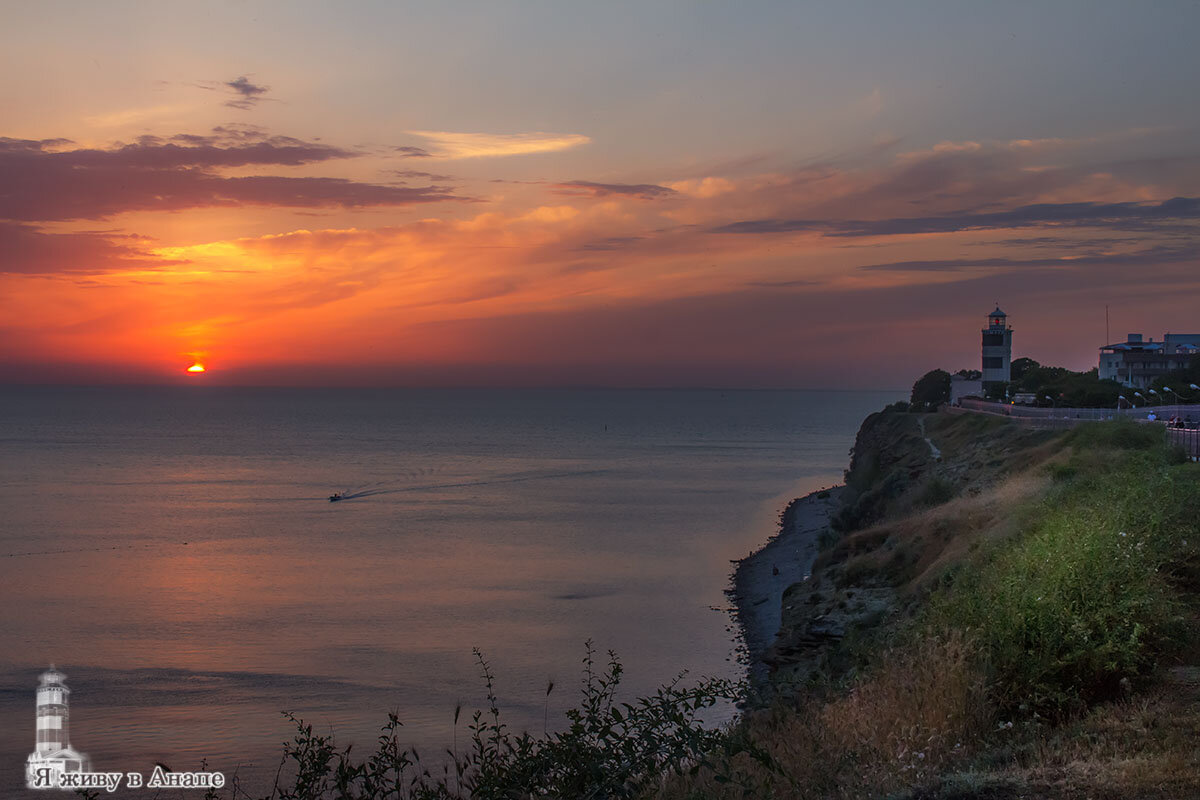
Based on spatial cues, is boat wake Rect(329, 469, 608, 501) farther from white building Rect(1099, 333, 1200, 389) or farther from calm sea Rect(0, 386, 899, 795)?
white building Rect(1099, 333, 1200, 389)

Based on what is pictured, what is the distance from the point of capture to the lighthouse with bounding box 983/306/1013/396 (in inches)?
4016

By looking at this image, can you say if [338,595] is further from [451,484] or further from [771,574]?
[451,484]

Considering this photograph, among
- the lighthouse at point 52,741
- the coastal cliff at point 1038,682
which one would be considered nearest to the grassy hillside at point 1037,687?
the coastal cliff at point 1038,682

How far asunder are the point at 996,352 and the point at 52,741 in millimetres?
97116

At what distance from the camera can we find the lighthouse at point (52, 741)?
74.6ft

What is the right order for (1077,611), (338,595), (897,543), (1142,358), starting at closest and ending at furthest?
(1077,611) → (897,543) → (338,595) → (1142,358)

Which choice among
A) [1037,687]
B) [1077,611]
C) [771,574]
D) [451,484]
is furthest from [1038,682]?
[451,484]

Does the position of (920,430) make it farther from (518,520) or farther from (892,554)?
(892,554)

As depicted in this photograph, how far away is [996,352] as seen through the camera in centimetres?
10288

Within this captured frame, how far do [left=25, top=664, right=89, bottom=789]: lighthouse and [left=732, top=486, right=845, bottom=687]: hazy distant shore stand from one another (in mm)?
16946

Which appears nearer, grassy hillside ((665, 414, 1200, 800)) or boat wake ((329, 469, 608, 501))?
grassy hillside ((665, 414, 1200, 800))

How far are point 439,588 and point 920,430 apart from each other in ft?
174

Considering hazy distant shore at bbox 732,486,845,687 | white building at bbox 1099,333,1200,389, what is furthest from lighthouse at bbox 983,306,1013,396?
hazy distant shore at bbox 732,486,845,687

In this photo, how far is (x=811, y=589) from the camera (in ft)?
115
